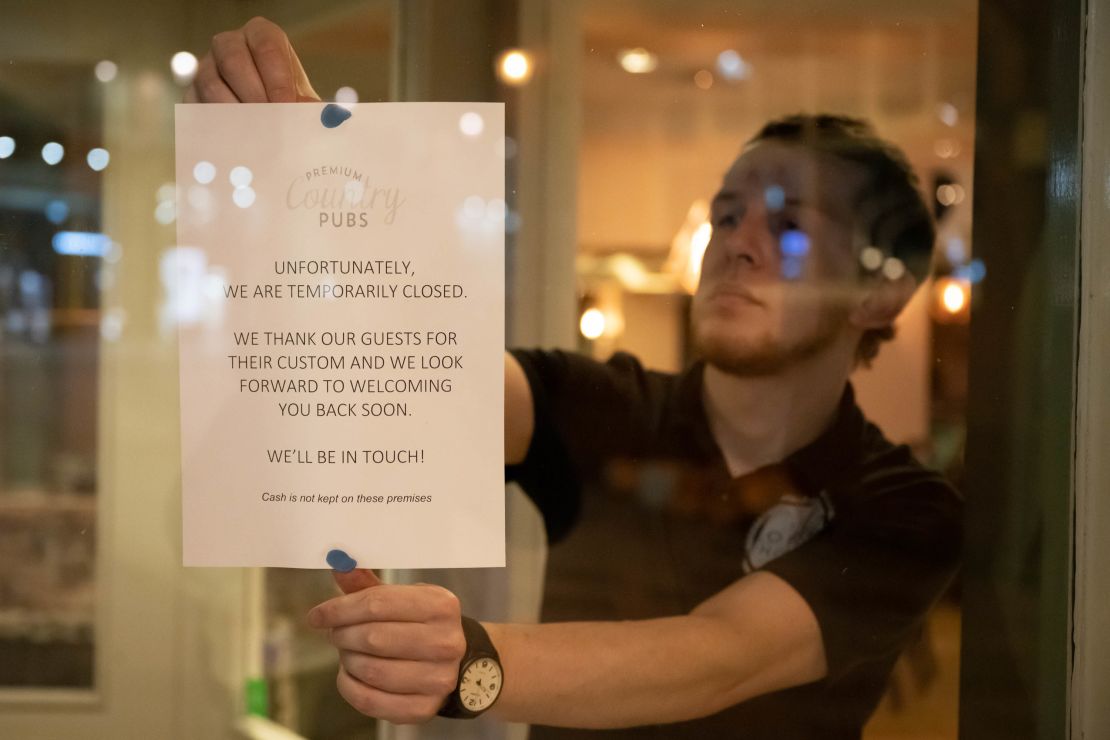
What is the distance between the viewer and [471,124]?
845mm

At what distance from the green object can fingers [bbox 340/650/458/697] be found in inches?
6.7

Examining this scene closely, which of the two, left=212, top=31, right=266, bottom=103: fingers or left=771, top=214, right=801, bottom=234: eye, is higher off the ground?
left=212, top=31, right=266, bottom=103: fingers

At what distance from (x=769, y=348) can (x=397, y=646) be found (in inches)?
18.6

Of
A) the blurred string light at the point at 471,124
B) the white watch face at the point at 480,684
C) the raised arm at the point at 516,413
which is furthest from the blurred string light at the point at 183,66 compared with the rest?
the white watch face at the point at 480,684

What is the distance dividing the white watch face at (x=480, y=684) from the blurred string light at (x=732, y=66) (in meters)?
0.62

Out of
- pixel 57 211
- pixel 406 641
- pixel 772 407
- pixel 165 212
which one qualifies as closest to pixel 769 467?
pixel 772 407

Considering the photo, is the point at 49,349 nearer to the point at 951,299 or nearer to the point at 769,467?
the point at 769,467

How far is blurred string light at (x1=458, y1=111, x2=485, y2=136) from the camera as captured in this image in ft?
2.76

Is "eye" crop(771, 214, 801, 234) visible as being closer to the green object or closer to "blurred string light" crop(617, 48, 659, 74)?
"blurred string light" crop(617, 48, 659, 74)

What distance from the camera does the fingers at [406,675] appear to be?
0.82m

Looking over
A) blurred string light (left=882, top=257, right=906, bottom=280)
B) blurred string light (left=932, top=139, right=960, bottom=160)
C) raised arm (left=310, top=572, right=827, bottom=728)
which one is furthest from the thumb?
blurred string light (left=932, top=139, right=960, bottom=160)

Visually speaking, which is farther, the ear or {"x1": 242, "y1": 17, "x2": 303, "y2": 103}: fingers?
the ear

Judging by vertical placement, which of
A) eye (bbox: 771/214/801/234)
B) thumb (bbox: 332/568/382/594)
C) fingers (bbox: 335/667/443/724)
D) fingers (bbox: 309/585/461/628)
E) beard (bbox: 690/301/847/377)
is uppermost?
eye (bbox: 771/214/801/234)

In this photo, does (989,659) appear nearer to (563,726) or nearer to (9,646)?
(563,726)
